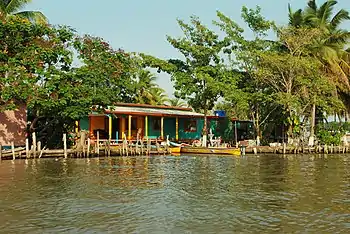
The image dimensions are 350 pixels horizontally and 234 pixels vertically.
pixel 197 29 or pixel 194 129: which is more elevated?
pixel 197 29

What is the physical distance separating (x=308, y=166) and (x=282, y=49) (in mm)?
17307

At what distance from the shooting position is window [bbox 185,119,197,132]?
1778 inches

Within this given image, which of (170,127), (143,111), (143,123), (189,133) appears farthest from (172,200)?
(189,133)

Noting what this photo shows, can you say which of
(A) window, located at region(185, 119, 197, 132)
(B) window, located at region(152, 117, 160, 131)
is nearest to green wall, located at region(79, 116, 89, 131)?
(B) window, located at region(152, 117, 160, 131)

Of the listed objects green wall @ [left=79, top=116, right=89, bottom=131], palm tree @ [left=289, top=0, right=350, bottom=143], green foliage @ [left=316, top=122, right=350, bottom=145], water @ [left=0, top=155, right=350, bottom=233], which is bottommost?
water @ [left=0, top=155, right=350, bottom=233]

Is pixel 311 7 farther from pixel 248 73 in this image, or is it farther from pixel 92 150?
pixel 92 150

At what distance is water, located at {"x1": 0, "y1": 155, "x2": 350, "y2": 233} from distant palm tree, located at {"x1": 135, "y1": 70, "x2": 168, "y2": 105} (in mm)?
28651

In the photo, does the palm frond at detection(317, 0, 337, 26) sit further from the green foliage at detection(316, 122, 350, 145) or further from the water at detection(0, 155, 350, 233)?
the water at detection(0, 155, 350, 233)

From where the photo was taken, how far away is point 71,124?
33812mm

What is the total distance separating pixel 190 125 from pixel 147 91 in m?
11.8

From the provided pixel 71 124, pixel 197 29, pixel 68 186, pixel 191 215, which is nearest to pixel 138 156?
pixel 71 124

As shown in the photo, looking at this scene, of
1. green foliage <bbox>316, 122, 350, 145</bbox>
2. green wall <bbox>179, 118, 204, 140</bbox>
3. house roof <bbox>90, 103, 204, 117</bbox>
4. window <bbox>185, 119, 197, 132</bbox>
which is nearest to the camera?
house roof <bbox>90, 103, 204, 117</bbox>

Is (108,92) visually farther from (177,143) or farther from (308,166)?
(308,166)

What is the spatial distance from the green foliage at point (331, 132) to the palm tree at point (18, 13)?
24.7 meters
